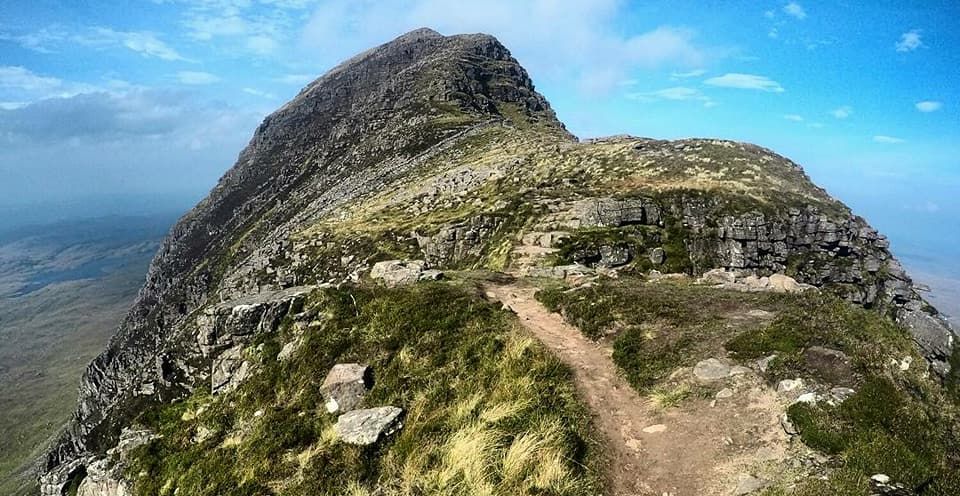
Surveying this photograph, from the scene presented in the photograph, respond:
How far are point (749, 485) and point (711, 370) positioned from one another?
15.6 feet

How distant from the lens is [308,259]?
2410 inches

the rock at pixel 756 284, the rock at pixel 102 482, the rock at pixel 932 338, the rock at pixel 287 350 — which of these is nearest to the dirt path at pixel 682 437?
the rock at pixel 756 284

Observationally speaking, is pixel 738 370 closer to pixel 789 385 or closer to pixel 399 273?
pixel 789 385

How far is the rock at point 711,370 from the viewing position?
1469cm

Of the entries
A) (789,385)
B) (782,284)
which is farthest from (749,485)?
(782,284)

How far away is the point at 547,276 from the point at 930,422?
756 inches

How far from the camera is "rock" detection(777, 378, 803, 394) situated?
13.3 metres

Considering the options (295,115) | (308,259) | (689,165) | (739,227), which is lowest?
(308,259)

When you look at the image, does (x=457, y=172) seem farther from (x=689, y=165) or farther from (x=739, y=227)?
(x=739, y=227)

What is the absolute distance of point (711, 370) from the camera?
15.0 meters

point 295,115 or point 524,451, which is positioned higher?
point 295,115

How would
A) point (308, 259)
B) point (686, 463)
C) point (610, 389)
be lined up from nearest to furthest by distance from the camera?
point (686, 463) → point (610, 389) → point (308, 259)

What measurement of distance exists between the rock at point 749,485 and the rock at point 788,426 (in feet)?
6.19

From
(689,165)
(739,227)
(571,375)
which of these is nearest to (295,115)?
(689,165)
